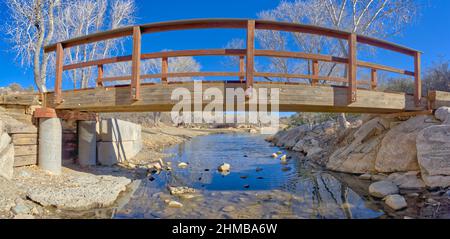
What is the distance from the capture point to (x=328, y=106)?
22.3 feet

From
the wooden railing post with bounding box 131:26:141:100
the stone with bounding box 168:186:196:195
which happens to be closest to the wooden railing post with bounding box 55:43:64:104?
the wooden railing post with bounding box 131:26:141:100

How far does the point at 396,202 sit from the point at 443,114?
12.5ft

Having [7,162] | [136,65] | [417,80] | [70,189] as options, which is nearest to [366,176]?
[417,80]

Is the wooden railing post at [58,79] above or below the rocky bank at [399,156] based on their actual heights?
above

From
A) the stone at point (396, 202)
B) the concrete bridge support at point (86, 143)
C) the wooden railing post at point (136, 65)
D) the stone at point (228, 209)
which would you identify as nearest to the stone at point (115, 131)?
the concrete bridge support at point (86, 143)

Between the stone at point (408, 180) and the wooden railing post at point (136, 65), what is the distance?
7326mm

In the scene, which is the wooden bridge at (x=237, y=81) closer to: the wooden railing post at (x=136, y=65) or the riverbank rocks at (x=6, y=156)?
the wooden railing post at (x=136, y=65)

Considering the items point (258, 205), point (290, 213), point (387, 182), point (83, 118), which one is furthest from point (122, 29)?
point (387, 182)

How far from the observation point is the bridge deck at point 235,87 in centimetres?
634

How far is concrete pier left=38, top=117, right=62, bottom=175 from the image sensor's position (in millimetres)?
7266

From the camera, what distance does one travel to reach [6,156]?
595 cm

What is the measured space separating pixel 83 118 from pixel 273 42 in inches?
645
